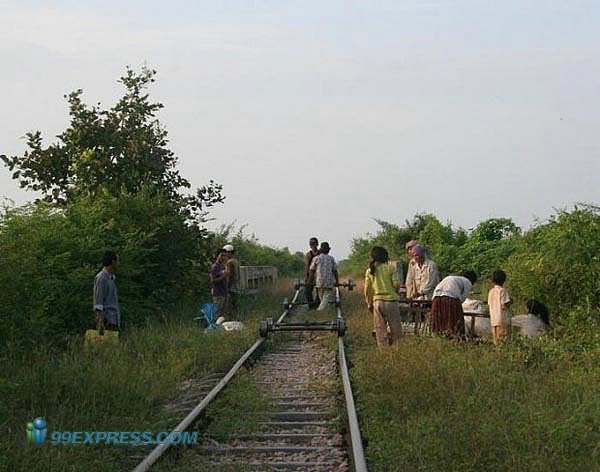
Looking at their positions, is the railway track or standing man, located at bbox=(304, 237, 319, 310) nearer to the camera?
the railway track

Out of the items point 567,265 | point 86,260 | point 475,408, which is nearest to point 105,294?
point 86,260

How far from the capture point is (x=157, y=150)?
23.2 meters

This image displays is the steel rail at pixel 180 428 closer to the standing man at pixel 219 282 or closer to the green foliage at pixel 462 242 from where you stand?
the standing man at pixel 219 282

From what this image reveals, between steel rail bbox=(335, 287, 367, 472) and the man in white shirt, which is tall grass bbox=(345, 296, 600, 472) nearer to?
steel rail bbox=(335, 287, 367, 472)

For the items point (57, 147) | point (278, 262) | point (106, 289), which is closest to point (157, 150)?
point (57, 147)

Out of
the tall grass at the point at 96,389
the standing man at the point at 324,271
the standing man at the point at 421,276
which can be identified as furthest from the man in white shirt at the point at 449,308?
the standing man at the point at 324,271

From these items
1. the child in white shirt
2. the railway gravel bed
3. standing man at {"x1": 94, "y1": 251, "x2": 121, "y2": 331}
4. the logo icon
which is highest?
standing man at {"x1": 94, "y1": 251, "x2": 121, "y2": 331}

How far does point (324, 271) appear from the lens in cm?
2092

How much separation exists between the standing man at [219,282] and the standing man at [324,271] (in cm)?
339

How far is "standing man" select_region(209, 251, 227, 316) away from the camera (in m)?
18.0

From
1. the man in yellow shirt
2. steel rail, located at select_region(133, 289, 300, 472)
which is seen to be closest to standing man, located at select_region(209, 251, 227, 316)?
the man in yellow shirt

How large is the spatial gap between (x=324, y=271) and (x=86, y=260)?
250 inches

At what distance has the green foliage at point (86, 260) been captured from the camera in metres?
12.4

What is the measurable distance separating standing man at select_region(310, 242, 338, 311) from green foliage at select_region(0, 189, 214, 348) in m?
3.11
